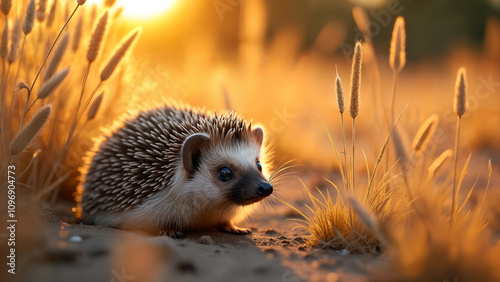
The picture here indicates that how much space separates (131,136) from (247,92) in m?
→ 4.57

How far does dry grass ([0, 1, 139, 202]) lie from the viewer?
3480 mm

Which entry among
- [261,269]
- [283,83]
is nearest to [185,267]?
[261,269]

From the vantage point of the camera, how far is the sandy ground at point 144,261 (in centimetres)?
267

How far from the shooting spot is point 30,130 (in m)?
3.02

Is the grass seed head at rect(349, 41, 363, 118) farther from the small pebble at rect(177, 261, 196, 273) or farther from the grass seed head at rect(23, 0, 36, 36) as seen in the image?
the grass seed head at rect(23, 0, 36, 36)

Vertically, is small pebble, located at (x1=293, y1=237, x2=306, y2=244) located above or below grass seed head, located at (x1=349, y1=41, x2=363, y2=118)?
below

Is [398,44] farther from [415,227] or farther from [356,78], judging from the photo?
[415,227]

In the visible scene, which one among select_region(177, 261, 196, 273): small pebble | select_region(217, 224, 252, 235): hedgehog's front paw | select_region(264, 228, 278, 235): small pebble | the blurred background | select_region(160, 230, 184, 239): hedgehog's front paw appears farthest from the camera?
the blurred background

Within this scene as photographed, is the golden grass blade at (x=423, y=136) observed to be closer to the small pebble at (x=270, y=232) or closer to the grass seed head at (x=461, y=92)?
the grass seed head at (x=461, y=92)

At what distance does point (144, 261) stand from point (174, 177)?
5.34 ft

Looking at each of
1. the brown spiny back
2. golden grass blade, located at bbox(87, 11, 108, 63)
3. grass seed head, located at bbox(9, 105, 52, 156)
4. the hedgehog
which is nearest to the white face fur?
the hedgehog

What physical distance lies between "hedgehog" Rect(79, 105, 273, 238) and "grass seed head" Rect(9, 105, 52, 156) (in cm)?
146

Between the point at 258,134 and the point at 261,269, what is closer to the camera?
the point at 261,269

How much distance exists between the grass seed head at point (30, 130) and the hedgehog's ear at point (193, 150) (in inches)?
60.2
